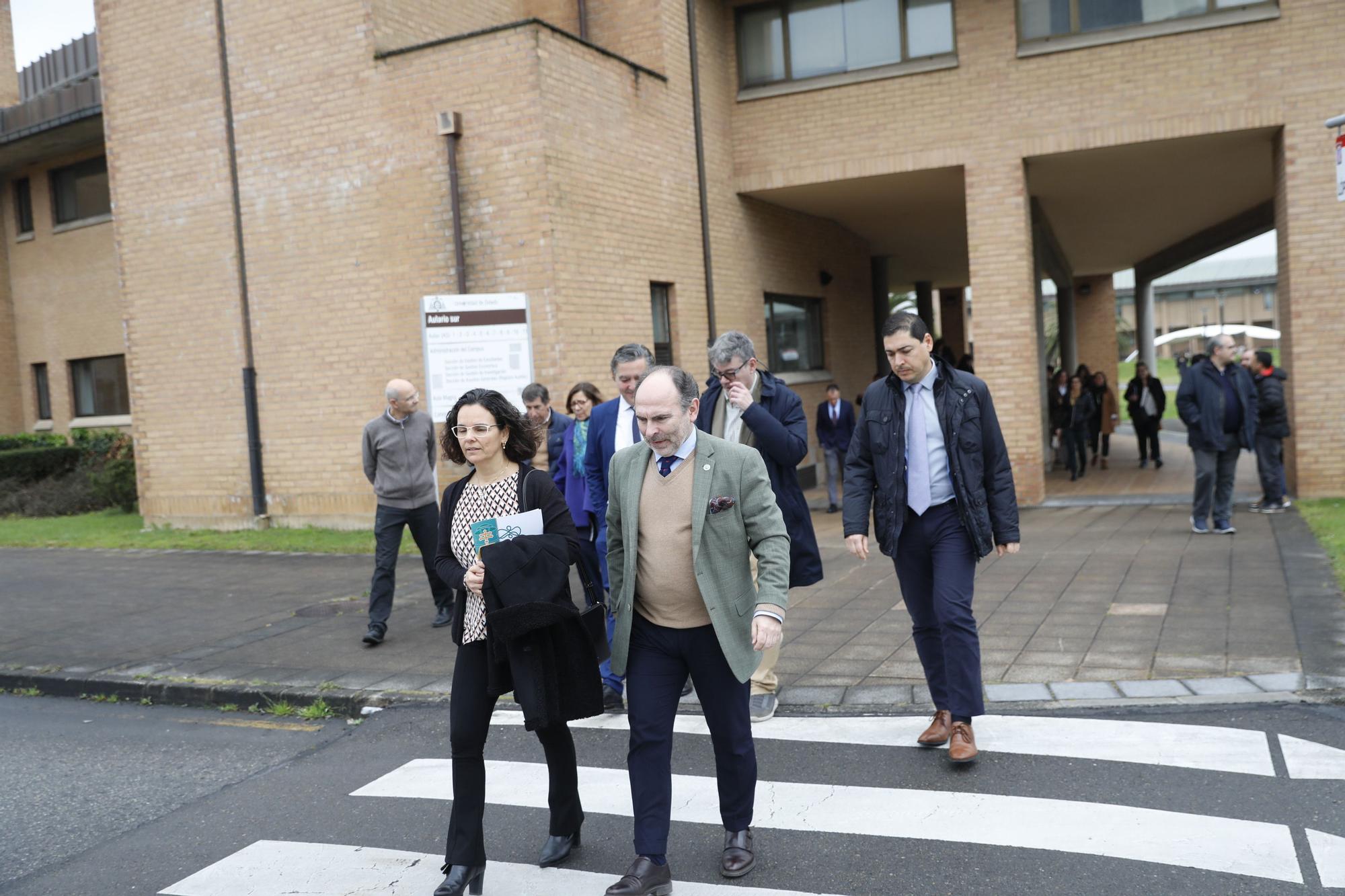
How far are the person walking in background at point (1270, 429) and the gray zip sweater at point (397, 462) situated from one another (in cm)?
881

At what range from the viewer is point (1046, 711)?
18.8ft

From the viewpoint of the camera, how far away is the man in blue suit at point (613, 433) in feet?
19.2

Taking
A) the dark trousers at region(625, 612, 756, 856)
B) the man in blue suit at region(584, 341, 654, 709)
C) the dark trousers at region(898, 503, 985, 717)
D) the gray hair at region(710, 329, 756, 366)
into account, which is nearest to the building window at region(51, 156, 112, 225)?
the man in blue suit at region(584, 341, 654, 709)

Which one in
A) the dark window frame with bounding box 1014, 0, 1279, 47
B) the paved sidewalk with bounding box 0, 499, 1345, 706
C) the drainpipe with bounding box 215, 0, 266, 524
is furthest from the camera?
the drainpipe with bounding box 215, 0, 266, 524

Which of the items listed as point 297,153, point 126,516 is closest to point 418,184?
point 297,153

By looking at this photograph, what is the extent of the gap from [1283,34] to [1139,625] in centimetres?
887

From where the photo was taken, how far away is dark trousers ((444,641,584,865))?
13.0 feet

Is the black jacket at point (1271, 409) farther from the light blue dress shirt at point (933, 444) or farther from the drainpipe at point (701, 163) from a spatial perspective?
the light blue dress shirt at point (933, 444)

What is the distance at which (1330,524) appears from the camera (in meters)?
10.8

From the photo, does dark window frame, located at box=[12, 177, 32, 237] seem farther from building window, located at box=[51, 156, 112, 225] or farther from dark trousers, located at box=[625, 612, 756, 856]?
dark trousers, located at box=[625, 612, 756, 856]

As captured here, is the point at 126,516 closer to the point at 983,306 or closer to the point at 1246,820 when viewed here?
the point at 983,306

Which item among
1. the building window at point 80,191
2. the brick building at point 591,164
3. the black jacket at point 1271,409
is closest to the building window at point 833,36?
the brick building at point 591,164

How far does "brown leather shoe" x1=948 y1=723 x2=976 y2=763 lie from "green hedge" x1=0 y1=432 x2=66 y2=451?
20.3m

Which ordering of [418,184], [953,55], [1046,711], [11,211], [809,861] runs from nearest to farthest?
[809,861]
[1046,711]
[418,184]
[953,55]
[11,211]
